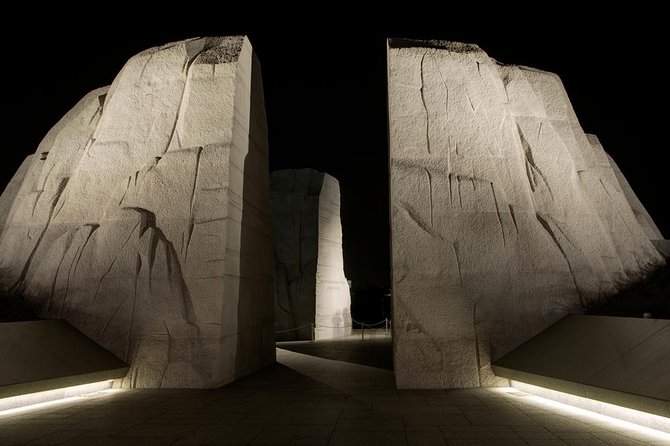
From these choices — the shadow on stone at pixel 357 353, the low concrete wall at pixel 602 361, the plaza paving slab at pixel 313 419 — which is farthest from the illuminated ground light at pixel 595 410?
the shadow on stone at pixel 357 353

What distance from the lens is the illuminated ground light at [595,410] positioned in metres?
3.93

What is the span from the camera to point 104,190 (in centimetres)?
767

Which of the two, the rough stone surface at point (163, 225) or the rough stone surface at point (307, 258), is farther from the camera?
the rough stone surface at point (307, 258)

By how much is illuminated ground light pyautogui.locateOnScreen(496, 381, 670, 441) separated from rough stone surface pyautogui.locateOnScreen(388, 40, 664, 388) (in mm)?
654

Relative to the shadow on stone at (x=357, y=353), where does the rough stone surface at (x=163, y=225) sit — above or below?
above

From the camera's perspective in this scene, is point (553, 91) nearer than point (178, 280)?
No

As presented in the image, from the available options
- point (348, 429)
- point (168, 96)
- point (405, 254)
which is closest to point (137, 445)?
point (348, 429)

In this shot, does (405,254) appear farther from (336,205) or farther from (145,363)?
(336,205)

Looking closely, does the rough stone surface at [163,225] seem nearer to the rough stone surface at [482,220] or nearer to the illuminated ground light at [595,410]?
the rough stone surface at [482,220]

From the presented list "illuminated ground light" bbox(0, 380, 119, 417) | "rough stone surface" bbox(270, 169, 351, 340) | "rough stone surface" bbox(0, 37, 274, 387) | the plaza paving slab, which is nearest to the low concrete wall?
the plaza paving slab

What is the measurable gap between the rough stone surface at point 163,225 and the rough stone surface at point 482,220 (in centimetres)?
268

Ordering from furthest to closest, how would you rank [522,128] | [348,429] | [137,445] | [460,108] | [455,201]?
[522,128] → [460,108] → [455,201] → [348,429] → [137,445]

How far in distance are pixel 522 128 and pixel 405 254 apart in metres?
3.65

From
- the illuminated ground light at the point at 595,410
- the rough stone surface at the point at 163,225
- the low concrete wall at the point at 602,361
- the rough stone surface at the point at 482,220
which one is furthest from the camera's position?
the rough stone surface at the point at 163,225
